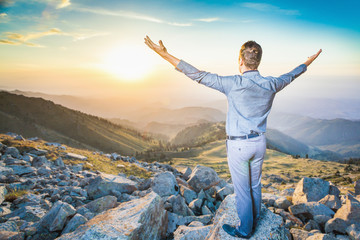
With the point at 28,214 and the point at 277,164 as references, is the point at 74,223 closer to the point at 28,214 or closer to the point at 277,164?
the point at 28,214

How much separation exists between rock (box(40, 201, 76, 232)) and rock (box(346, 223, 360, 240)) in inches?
409

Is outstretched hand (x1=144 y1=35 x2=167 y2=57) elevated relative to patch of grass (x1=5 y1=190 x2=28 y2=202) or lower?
elevated

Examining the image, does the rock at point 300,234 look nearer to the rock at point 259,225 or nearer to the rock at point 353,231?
the rock at point 353,231

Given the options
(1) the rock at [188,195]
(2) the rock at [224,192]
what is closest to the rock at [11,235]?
(1) the rock at [188,195]

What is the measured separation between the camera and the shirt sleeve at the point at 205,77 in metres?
3.81

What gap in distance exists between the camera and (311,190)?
1170 cm

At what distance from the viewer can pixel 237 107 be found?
13.1 feet

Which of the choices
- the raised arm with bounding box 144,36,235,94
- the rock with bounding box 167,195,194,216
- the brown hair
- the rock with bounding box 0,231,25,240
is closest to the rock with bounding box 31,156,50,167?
the rock with bounding box 0,231,25,240

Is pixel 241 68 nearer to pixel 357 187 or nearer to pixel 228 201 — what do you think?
pixel 228 201

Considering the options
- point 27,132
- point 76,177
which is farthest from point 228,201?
point 27,132

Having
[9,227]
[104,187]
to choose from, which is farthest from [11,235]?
[104,187]

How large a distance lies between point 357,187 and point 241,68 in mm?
17181

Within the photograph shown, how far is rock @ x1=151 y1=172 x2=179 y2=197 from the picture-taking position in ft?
35.4

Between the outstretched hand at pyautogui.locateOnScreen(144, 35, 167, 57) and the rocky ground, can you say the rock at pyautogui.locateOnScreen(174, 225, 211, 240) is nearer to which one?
the rocky ground
